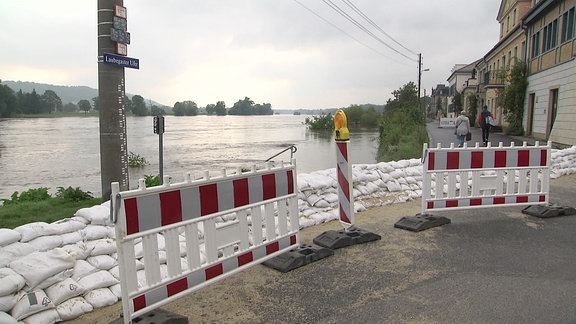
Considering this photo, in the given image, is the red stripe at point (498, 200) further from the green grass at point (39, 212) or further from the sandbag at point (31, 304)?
the green grass at point (39, 212)

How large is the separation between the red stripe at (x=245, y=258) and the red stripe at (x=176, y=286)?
60cm

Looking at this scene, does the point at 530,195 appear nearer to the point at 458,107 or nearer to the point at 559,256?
the point at 559,256

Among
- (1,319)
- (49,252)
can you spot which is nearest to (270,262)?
(49,252)

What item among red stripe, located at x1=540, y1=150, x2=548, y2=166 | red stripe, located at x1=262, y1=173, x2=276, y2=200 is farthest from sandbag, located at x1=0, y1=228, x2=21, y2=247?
red stripe, located at x1=540, y1=150, x2=548, y2=166

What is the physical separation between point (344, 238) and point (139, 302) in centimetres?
246

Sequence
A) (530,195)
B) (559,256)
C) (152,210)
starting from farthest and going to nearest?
(530,195), (559,256), (152,210)

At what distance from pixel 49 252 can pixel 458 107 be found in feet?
237

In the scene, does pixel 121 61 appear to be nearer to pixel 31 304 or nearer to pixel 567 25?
pixel 31 304

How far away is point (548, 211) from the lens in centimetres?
606

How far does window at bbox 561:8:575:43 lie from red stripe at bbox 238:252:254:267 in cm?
1989

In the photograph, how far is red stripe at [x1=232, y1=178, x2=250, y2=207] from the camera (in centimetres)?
361

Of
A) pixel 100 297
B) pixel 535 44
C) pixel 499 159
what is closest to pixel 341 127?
pixel 499 159

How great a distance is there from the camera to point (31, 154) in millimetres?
26172

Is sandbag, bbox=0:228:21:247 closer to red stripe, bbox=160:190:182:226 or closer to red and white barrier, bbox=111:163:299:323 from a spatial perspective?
red and white barrier, bbox=111:163:299:323
